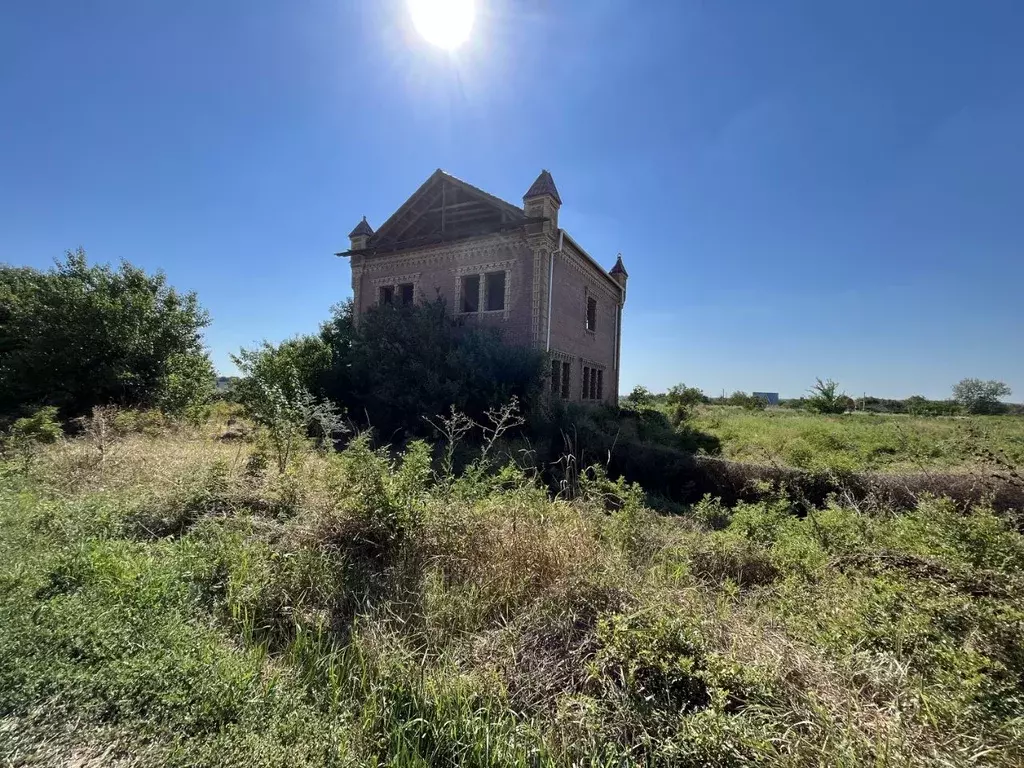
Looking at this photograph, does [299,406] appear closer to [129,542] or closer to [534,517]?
[129,542]

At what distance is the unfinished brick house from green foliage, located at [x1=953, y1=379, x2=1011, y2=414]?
3458 cm

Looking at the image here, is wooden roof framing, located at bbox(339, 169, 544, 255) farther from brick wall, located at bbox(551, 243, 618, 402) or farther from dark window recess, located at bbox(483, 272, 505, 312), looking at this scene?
brick wall, located at bbox(551, 243, 618, 402)

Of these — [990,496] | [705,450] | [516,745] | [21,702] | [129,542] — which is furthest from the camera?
[705,450]

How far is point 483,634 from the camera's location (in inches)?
135

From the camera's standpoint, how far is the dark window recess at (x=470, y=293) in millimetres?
15680

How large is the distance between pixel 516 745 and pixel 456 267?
14.7 m

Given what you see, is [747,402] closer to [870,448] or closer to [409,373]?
[870,448]

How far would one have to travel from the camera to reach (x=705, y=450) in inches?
453

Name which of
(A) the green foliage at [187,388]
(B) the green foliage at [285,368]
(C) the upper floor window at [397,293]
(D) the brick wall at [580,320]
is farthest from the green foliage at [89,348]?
(D) the brick wall at [580,320]

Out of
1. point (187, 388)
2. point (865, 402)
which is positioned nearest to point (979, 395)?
point (865, 402)

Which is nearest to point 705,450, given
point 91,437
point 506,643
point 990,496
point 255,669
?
point 990,496

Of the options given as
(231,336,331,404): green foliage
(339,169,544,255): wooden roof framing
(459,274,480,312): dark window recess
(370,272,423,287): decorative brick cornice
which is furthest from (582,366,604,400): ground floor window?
(231,336,331,404): green foliage

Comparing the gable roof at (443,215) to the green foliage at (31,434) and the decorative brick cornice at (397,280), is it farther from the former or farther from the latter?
the green foliage at (31,434)

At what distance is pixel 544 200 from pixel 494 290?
3960 mm
